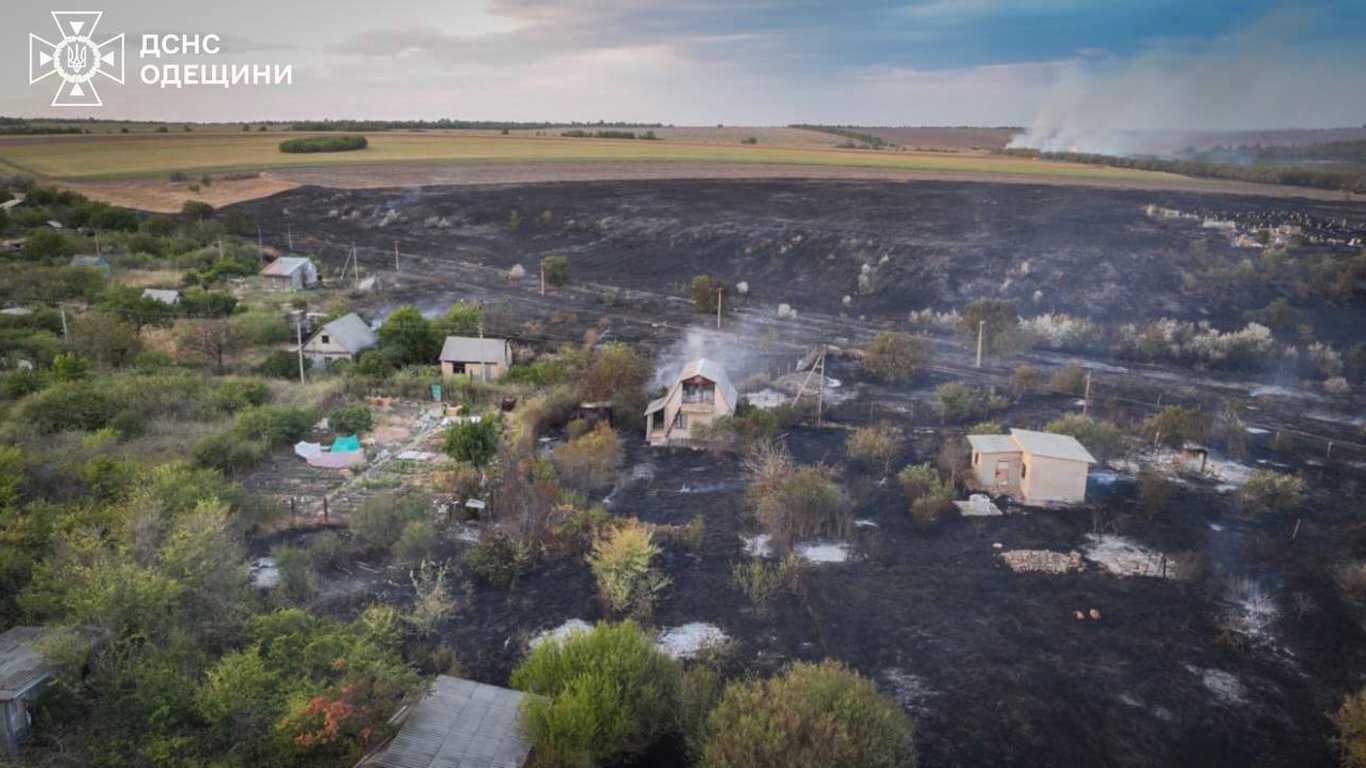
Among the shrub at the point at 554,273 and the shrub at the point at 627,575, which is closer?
the shrub at the point at 627,575

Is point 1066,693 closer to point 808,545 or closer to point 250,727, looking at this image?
point 808,545

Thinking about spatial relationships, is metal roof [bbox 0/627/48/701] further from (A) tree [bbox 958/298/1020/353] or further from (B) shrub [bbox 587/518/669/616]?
(A) tree [bbox 958/298/1020/353]

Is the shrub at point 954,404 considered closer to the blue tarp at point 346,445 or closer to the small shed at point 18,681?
the blue tarp at point 346,445

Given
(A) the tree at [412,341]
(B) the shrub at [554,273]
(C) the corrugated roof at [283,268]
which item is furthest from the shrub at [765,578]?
(C) the corrugated roof at [283,268]

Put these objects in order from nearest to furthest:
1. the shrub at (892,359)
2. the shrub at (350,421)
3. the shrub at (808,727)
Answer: the shrub at (808,727) < the shrub at (350,421) < the shrub at (892,359)

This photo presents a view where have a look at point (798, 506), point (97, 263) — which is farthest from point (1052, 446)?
point (97, 263)

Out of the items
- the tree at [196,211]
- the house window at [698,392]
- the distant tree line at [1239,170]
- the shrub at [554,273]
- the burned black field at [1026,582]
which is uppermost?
the distant tree line at [1239,170]
